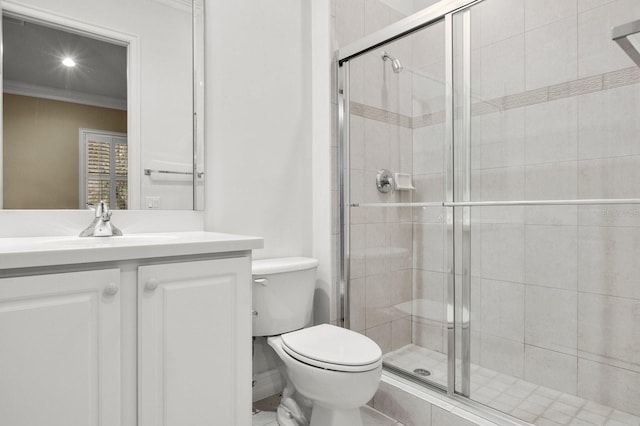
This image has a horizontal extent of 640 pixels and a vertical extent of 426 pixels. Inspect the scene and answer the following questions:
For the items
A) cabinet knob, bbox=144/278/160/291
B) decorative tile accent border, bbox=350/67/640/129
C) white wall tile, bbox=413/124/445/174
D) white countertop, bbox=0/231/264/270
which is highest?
decorative tile accent border, bbox=350/67/640/129

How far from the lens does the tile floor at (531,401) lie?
152 cm

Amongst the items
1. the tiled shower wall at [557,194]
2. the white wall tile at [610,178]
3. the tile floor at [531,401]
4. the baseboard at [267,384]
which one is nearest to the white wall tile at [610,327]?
the tiled shower wall at [557,194]

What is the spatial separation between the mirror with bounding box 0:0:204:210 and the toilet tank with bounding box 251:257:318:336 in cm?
46

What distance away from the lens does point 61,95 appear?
1.45m

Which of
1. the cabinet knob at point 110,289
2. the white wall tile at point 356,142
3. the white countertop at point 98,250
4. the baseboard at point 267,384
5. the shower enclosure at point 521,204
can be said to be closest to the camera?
the white countertop at point 98,250

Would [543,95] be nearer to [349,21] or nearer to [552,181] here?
[552,181]

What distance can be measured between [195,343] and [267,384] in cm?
91

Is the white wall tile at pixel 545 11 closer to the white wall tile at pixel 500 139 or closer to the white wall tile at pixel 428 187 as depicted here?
the white wall tile at pixel 500 139

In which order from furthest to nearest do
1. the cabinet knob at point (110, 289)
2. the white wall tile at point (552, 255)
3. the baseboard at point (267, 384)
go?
1. the baseboard at point (267, 384)
2. the white wall tile at point (552, 255)
3. the cabinet knob at point (110, 289)

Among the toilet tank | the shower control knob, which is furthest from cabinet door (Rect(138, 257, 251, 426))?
the shower control knob

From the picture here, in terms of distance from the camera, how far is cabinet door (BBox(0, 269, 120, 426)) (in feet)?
3.03

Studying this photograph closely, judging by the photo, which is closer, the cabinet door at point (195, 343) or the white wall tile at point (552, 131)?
the cabinet door at point (195, 343)

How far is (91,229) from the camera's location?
1436mm

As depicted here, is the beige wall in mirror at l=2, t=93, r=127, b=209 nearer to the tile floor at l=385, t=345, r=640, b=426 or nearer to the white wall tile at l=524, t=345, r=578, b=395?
the tile floor at l=385, t=345, r=640, b=426
